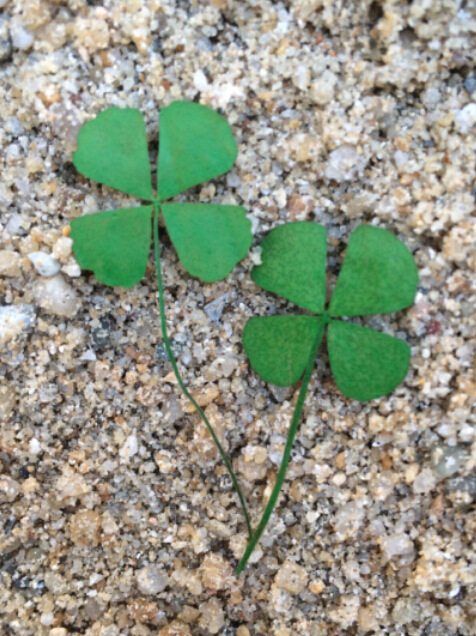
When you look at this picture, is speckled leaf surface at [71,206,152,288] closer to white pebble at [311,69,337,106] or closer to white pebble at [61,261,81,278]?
white pebble at [61,261,81,278]

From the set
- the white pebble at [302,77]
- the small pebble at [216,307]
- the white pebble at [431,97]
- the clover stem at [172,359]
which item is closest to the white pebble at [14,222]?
the clover stem at [172,359]

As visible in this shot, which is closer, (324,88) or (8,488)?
(324,88)

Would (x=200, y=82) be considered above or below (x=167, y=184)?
above

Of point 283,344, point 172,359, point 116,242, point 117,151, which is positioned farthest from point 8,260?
point 283,344

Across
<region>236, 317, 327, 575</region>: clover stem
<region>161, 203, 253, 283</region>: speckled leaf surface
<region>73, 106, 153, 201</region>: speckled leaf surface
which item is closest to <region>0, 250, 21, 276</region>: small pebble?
<region>73, 106, 153, 201</region>: speckled leaf surface

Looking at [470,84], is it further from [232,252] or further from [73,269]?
[73,269]

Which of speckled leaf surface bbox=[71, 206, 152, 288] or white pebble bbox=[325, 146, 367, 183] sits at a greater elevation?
white pebble bbox=[325, 146, 367, 183]

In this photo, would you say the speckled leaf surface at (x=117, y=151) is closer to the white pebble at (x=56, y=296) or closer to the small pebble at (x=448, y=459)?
the white pebble at (x=56, y=296)

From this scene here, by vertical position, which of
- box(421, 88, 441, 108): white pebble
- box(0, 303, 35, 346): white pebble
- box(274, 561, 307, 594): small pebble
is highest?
box(421, 88, 441, 108): white pebble

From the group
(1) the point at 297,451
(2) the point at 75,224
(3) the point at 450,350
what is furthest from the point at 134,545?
(3) the point at 450,350
